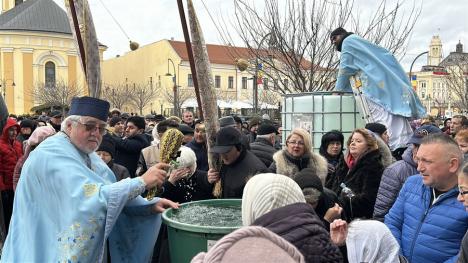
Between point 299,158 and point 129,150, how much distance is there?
2.75 metres

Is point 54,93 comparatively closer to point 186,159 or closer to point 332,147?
point 332,147

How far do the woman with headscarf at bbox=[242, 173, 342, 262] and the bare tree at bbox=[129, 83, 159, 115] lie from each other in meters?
51.3

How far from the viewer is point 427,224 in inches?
119

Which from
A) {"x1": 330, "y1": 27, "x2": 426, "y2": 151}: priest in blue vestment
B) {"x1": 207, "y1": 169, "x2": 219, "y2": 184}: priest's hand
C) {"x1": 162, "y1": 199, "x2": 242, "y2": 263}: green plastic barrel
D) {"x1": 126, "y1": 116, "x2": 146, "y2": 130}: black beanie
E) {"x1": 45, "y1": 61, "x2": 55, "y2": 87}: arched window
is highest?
{"x1": 45, "y1": 61, "x2": 55, "y2": 87}: arched window

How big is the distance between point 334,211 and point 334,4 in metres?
8.21

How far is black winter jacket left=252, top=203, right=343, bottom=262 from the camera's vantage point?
1622 mm

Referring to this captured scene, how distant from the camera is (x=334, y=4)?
10.2 m

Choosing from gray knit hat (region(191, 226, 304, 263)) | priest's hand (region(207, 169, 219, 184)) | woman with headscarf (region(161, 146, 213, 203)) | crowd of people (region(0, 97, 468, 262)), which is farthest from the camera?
priest's hand (region(207, 169, 219, 184))

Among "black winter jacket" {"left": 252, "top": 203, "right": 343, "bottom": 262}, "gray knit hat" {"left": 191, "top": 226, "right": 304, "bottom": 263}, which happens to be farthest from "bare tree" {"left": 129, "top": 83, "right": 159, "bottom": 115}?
"gray knit hat" {"left": 191, "top": 226, "right": 304, "bottom": 263}

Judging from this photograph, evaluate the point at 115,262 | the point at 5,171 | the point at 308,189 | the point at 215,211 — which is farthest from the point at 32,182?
the point at 5,171

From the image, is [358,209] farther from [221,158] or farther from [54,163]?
[54,163]

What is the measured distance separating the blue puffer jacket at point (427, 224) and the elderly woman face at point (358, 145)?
117cm

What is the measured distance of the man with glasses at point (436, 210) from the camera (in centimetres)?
292

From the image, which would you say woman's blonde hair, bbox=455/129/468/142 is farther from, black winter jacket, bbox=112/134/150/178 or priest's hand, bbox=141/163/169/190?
black winter jacket, bbox=112/134/150/178
